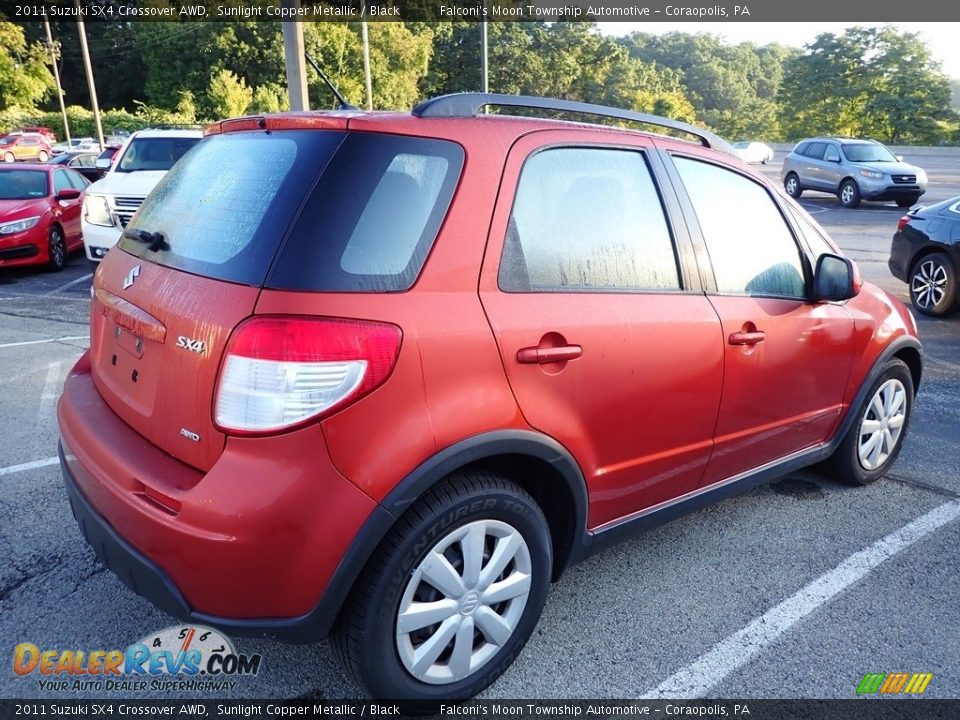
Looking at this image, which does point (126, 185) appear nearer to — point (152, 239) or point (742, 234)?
point (152, 239)

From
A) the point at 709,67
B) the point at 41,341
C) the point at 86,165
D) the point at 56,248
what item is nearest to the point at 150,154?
the point at 56,248

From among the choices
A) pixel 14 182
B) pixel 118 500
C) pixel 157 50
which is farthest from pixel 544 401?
pixel 157 50

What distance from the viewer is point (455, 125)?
87.8 inches

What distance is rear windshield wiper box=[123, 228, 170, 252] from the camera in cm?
242

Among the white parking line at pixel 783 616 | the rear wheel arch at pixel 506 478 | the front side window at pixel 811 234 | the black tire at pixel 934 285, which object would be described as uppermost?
the front side window at pixel 811 234

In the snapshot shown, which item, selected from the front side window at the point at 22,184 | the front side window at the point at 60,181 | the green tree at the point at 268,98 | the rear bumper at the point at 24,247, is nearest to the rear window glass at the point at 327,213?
the rear bumper at the point at 24,247

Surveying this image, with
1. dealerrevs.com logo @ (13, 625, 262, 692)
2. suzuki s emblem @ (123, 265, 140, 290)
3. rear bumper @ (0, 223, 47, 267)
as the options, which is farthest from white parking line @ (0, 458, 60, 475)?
rear bumper @ (0, 223, 47, 267)

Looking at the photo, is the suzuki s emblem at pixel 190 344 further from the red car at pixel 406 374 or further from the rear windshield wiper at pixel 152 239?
the rear windshield wiper at pixel 152 239

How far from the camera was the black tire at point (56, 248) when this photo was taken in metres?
10.4

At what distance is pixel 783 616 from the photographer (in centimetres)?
279

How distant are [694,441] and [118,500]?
1971 mm

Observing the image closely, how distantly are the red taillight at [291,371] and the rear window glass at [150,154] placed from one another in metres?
9.54

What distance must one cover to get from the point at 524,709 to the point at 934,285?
7430 millimetres

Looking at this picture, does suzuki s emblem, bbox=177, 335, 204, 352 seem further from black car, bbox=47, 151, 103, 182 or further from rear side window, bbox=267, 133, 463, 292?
black car, bbox=47, 151, 103, 182
